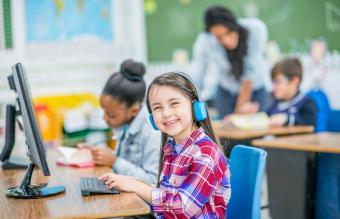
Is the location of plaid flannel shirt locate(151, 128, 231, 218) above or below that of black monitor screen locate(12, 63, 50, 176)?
below

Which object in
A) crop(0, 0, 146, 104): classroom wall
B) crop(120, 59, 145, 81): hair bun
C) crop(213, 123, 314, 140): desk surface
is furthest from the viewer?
crop(0, 0, 146, 104): classroom wall

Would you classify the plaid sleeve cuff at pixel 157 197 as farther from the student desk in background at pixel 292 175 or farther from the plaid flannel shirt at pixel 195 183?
the student desk in background at pixel 292 175

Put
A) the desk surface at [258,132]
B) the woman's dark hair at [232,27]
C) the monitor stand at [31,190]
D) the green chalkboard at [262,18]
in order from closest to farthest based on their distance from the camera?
1. the monitor stand at [31,190]
2. the desk surface at [258,132]
3. the woman's dark hair at [232,27]
4. the green chalkboard at [262,18]

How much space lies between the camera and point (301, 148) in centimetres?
312

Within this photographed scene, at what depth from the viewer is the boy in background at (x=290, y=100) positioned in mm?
4039

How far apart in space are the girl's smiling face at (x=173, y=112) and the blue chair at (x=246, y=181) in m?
0.27

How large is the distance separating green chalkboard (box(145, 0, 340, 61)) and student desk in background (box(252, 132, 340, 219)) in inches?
110

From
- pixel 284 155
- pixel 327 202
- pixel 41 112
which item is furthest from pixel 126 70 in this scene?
pixel 41 112

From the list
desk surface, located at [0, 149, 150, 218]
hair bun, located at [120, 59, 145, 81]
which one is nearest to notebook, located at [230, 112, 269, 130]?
hair bun, located at [120, 59, 145, 81]

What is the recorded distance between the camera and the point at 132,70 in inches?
99.7

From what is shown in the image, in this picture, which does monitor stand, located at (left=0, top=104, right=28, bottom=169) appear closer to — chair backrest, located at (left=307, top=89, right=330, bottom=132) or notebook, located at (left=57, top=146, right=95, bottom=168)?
notebook, located at (left=57, top=146, right=95, bottom=168)

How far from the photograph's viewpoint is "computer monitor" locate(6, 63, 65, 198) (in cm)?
173

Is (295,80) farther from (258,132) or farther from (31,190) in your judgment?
(31,190)

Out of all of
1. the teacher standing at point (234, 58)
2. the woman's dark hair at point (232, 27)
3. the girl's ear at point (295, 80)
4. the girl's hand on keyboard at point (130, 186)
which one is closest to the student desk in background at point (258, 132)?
the girl's ear at point (295, 80)
